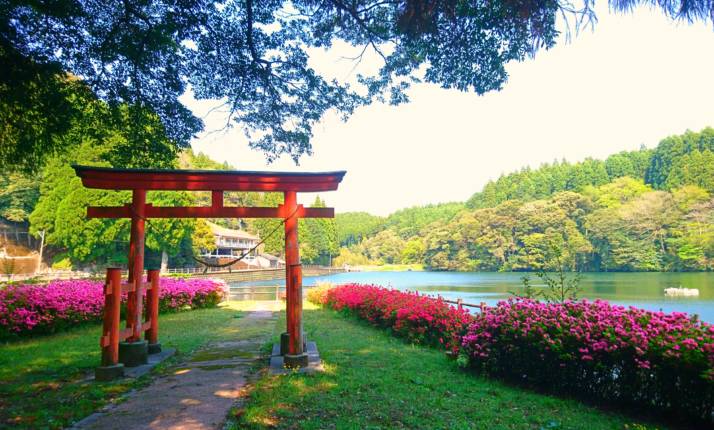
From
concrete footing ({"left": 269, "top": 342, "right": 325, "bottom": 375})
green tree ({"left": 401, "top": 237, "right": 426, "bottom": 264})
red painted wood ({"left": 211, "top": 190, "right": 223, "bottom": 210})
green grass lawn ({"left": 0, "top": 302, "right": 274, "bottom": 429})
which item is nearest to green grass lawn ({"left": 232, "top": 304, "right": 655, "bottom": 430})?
concrete footing ({"left": 269, "top": 342, "right": 325, "bottom": 375})

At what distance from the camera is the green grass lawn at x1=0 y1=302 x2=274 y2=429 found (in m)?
4.32

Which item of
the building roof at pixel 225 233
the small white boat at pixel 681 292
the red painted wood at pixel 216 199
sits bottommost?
the small white boat at pixel 681 292

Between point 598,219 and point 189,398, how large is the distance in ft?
196

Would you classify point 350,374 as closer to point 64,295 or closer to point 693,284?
point 64,295

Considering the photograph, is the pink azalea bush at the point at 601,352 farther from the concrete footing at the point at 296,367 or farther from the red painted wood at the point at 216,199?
the red painted wood at the point at 216,199

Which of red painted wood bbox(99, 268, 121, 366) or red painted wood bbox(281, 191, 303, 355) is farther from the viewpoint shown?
red painted wood bbox(281, 191, 303, 355)

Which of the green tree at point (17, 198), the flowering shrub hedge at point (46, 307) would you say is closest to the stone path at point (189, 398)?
the flowering shrub hedge at point (46, 307)

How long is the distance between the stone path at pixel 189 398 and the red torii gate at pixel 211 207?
926 mm

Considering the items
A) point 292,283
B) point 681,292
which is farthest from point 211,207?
point 681,292

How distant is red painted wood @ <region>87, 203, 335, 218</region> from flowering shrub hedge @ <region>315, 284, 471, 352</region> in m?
2.99

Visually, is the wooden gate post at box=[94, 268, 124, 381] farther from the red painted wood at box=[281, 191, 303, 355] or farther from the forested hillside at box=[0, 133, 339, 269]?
the forested hillside at box=[0, 133, 339, 269]

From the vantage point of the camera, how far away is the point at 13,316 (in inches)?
346

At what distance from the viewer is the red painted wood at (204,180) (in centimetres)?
624

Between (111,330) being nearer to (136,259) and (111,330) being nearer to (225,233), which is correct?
(136,259)
